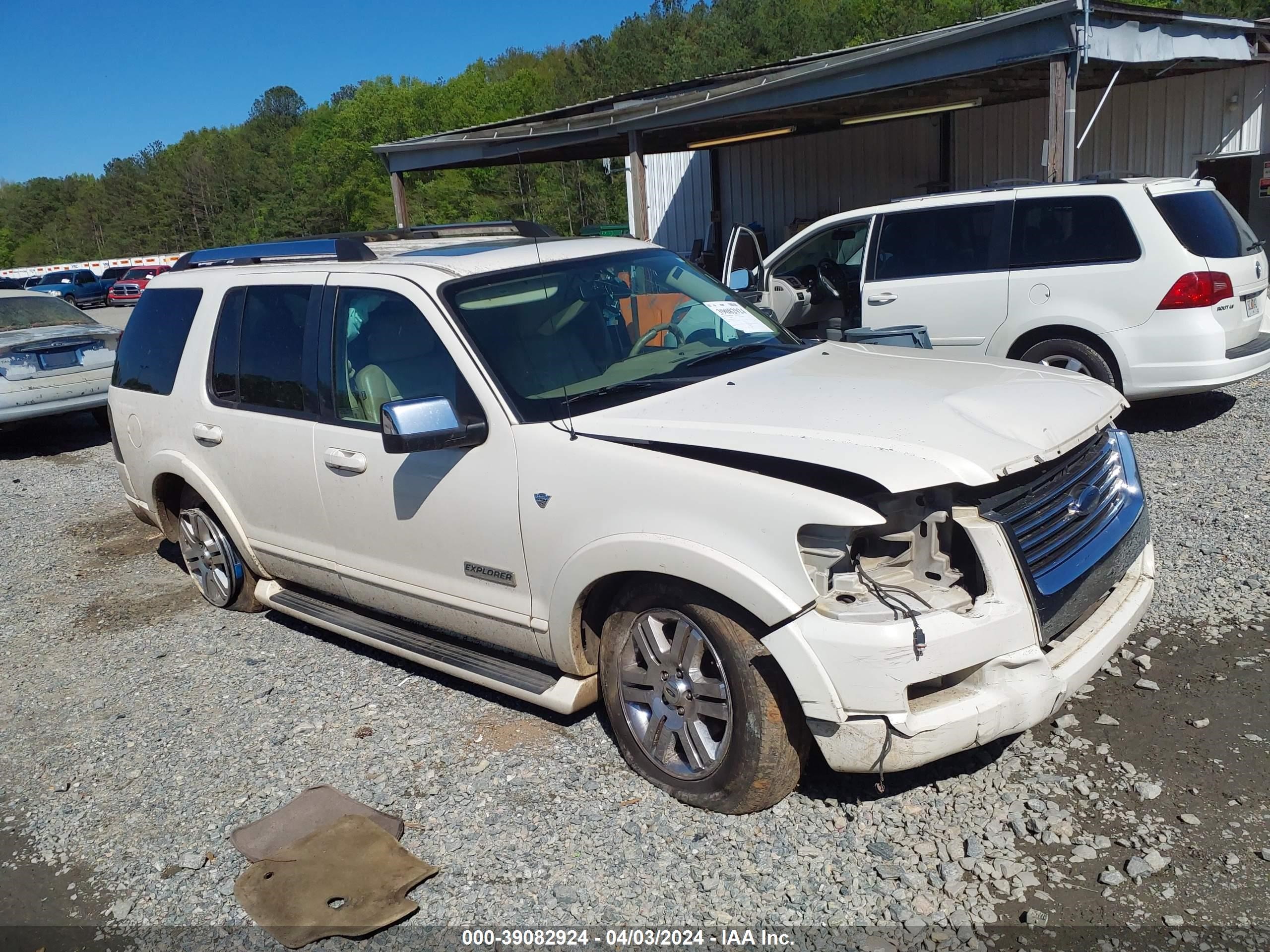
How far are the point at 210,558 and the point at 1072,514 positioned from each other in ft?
14.5

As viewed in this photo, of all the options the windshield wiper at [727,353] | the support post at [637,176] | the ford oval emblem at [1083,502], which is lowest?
the ford oval emblem at [1083,502]

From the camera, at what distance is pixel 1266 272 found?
812 centimetres

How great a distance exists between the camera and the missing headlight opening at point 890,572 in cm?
295

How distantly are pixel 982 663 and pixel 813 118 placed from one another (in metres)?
14.3

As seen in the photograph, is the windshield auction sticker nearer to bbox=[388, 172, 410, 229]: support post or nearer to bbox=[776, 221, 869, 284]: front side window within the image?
bbox=[776, 221, 869, 284]: front side window

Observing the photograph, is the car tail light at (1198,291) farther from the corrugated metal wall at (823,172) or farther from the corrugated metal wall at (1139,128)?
the corrugated metal wall at (823,172)

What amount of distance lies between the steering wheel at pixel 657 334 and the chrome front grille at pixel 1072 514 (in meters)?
1.63

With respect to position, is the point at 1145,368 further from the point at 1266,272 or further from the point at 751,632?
the point at 751,632

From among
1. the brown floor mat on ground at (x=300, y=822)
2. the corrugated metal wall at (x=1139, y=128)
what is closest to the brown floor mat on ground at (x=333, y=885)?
the brown floor mat on ground at (x=300, y=822)

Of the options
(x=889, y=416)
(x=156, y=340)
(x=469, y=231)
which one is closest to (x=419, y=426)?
(x=889, y=416)

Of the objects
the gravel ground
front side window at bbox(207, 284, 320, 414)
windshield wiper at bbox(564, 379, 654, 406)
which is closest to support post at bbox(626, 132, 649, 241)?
front side window at bbox(207, 284, 320, 414)

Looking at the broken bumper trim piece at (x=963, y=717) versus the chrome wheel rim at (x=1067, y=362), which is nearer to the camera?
the broken bumper trim piece at (x=963, y=717)

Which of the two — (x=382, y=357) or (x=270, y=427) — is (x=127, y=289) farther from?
(x=382, y=357)

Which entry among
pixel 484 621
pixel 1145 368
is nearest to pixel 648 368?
pixel 484 621
